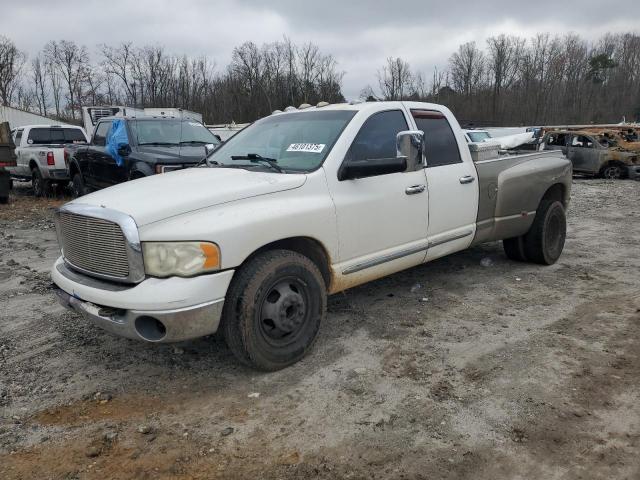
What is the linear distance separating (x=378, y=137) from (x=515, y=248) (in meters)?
2.88

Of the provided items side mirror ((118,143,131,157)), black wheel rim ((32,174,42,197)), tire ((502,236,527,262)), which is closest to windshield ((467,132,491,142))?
tire ((502,236,527,262))

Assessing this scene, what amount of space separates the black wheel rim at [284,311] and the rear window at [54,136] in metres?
13.5

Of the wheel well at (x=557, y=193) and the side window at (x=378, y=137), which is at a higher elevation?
the side window at (x=378, y=137)

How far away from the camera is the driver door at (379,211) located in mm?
3924

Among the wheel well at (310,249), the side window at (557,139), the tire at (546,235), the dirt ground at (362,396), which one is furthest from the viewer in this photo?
the side window at (557,139)

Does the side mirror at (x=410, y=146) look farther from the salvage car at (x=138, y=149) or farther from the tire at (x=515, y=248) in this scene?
the salvage car at (x=138, y=149)

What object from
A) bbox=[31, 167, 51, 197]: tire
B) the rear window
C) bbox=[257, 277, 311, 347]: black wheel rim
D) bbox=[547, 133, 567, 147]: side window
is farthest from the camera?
bbox=[547, 133, 567, 147]: side window

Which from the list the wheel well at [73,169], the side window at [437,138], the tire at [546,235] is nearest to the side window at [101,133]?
the wheel well at [73,169]

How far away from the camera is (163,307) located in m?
3.02

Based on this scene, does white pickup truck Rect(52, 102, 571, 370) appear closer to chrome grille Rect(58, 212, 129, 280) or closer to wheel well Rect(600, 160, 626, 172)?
chrome grille Rect(58, 212, 129, 280)

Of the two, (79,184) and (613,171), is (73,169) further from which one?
(613,171)

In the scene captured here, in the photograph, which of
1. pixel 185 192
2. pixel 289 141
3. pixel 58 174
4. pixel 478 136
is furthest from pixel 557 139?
pixel 185 192

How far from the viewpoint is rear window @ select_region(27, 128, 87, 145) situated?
14.4m

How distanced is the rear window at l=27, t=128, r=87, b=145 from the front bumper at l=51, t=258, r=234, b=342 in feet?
43.3
